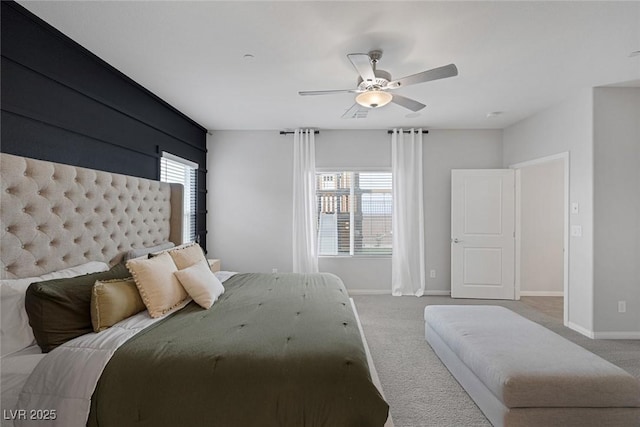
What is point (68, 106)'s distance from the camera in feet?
7.26

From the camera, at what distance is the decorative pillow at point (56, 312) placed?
5.15 ft

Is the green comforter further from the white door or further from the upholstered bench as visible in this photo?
the white door

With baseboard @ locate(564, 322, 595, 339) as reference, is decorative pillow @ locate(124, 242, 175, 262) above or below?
above

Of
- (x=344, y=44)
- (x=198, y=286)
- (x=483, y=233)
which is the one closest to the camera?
(x=198, y=286)

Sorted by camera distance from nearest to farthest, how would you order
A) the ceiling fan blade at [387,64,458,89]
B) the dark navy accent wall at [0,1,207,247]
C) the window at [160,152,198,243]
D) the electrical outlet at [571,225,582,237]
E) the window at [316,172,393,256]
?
the dark navy accent wall at [0,1,207,247] → the ceiling fan blade at [387,64,458,89] → the electrical outlet at [571,225,582,237] → the window at [160,152,198,243] → the window at [316,172,393,256]

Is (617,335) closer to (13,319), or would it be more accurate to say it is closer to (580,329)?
(580,329)

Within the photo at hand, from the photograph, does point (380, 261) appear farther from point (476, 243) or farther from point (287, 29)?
point (287, 29)

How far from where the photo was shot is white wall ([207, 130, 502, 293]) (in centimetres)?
479

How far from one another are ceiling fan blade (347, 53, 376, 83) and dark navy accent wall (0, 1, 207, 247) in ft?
6.79

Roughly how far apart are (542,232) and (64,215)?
236 inches

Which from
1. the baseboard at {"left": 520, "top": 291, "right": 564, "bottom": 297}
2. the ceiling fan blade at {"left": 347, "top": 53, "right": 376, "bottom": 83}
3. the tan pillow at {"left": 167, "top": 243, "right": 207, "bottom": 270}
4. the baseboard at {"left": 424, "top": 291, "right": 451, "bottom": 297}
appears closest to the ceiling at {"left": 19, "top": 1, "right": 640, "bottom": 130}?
the ceiling fan blade at {"left": 347, "top": 53, "right": 376, "bottom": 83}

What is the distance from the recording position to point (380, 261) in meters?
4.80

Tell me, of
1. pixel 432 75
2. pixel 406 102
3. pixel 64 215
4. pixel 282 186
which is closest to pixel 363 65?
pixel 432 75

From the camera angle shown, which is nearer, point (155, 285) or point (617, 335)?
point (155, 285)
